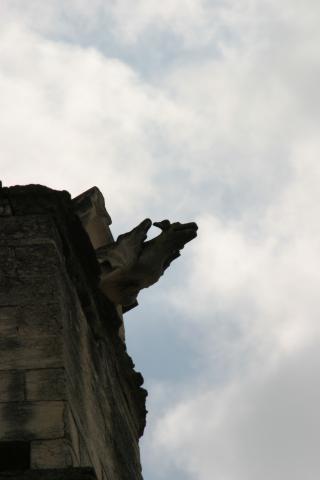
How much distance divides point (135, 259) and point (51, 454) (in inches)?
131

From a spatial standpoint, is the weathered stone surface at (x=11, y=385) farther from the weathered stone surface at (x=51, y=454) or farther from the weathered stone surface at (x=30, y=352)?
the weathered stone surface at (x=51, y=454)

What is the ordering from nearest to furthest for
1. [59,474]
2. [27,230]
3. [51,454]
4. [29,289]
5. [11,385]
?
[59,474] → [51,454] → [11,385] → [29,289] → [27,230]

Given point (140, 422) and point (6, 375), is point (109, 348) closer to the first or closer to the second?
point (140, 422)

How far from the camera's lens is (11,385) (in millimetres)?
8336

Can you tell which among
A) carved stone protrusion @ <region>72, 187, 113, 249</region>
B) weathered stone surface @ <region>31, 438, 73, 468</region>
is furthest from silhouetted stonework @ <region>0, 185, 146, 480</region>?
carved stone protrusion @ <region>72, 187, 113, 249</region>

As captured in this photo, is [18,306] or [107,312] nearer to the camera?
[18,306]

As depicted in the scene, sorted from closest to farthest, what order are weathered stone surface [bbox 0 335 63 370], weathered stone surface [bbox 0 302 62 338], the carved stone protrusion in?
weathered stone surface [bbox 0 335 63 370] < weathered stone surface [bbox 0 302 62 338] < the carved stone protrusion

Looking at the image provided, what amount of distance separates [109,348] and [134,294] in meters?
→ 0.49

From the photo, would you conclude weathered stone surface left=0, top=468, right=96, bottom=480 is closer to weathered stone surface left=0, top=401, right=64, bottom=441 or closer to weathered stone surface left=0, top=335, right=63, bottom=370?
weathered stone surface left=0, top=401, right=64, bottom=441

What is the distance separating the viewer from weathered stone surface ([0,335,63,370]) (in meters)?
8.49

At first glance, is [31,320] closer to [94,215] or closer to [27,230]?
[27,230]

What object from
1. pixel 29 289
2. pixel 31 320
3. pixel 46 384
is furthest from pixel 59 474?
pixel 29 289

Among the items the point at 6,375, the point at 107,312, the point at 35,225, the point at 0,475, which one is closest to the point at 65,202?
the point at 35,225

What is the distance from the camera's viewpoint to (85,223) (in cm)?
1169
